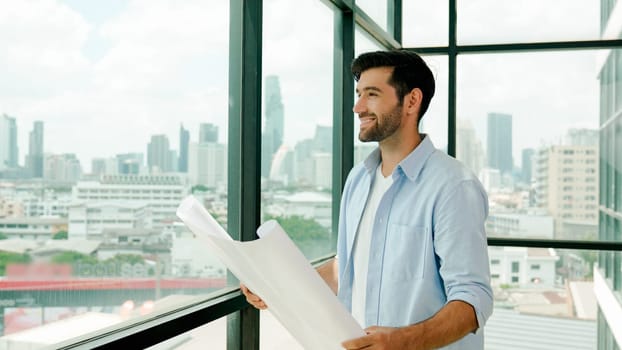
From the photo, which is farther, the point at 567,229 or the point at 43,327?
the point at 567,229

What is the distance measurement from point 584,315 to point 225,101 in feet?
9.19

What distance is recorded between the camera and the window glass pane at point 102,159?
1167mm

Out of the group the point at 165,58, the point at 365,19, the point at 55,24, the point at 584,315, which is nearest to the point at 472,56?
the point at 365,19

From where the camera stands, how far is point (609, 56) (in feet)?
12.5

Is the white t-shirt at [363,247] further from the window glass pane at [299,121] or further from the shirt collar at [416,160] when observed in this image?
the window glass pane at [299,121]

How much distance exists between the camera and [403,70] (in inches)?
58.3

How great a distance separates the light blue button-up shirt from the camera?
4.10 ft

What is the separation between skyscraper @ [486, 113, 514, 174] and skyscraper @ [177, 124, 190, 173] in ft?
8.97

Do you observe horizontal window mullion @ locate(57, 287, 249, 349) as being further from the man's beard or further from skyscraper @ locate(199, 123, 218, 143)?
the man's beard

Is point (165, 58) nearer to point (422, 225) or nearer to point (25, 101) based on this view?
point (25, 101)

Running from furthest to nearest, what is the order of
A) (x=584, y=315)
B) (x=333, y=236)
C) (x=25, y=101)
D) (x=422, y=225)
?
(x=584, y=315)
(x=333, y=236)
(x=422, y=225)
(x=25, y=101)

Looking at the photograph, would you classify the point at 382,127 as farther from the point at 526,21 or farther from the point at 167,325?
the point at 526,21

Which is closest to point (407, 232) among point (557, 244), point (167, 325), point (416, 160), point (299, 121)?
point (416, 160)

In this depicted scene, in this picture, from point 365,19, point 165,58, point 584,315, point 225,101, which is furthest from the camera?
point 584,315
